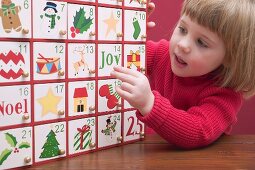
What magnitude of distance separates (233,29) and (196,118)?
17 cm

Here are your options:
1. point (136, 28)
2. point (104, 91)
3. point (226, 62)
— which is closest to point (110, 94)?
point (104, 91)

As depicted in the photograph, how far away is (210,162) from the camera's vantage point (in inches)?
25.7

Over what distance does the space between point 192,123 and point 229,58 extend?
0.50ft

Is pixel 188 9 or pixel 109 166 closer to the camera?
pixel 109 166

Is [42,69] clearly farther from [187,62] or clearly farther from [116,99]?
[187,62]

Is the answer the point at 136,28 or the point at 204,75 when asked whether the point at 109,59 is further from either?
the point at 204,75

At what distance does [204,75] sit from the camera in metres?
0.80

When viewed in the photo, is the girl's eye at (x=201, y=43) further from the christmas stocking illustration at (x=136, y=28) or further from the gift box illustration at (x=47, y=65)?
the gift box illustration at (x=47, y=65)

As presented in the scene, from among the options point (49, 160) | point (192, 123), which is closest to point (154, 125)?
point (192, 123)

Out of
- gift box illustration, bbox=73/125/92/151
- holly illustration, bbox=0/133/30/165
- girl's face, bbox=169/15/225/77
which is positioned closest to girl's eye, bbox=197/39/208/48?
girl's face, bbox=169/15/225/77

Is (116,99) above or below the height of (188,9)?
below

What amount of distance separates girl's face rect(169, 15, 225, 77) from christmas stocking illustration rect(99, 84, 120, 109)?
0.14m

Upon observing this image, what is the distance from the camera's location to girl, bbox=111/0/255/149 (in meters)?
0.68

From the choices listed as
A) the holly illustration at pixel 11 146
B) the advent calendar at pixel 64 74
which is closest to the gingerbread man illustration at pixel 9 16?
the advent calendar at pixel 64 74
